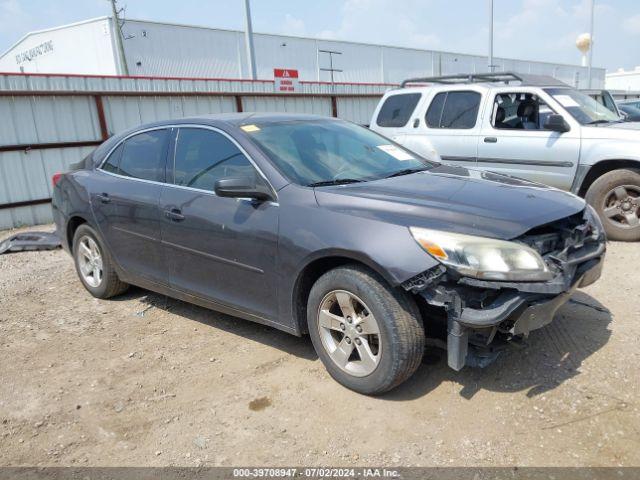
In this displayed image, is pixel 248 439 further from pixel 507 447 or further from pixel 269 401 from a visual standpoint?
pixel 507 447

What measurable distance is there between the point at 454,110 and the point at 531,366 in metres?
4.95

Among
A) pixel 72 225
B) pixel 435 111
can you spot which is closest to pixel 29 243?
pixel 72 225

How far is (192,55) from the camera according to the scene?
112ft

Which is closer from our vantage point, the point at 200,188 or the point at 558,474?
the point at 558,474

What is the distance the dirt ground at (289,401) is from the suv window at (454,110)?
144 inches

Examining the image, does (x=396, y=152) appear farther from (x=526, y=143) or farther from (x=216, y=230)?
(x=526, y=143)

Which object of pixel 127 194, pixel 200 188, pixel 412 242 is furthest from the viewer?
pixel 127 194

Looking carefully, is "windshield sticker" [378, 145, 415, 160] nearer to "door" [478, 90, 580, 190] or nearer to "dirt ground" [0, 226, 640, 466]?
"dirt ground" [0, 226, 640, 466]

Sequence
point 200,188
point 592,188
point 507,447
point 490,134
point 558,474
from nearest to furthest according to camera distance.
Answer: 1. point 558,474
2. point 507,447
3. point 200,188
4. point 592,188
5. point 490,134

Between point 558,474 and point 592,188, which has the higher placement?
point 592,188

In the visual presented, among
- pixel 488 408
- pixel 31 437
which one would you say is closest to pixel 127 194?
pixel 31 437

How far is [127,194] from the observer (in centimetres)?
430

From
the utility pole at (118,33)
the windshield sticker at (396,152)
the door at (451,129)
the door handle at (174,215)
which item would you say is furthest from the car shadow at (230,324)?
the utility pole at (118,33)

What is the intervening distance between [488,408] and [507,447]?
336mm
